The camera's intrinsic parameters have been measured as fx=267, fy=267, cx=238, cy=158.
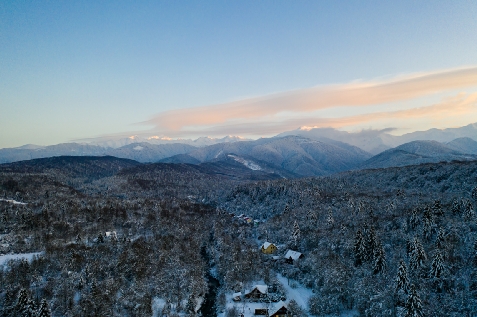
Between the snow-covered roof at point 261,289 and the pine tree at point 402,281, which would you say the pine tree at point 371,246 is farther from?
the snow-covered roof at point 261,289

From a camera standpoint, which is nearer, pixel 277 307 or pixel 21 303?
pixel 21 303

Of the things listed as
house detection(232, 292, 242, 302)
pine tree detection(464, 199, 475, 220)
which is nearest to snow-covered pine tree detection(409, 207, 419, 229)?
pine tree detection(464, 199, 475, 220)

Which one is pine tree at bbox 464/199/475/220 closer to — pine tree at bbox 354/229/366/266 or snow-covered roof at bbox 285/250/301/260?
pine tree at bbox 354/229/366/266

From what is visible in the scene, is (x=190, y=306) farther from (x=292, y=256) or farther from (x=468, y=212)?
(x=468, y=212)

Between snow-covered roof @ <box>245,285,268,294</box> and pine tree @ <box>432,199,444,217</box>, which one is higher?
pine tree @ <box>432,199,444,217</box>

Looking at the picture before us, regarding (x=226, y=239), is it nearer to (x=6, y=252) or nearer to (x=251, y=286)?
(x=251, y=286)

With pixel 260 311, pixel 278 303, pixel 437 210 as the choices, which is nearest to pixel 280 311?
pixel 278 303

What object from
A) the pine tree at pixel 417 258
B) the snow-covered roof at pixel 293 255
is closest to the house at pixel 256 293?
the snow-covered roof at pixel 293 255
